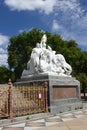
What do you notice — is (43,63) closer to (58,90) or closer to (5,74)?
(58,90)

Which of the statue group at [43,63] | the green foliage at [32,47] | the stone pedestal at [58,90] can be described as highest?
the green foliage at [32,47]

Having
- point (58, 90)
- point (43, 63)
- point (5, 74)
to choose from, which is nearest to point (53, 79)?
point (58, 90)

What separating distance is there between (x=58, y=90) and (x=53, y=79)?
836 millimetres

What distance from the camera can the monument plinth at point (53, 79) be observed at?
14.9 meters

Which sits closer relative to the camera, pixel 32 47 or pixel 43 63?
pixel 43 63

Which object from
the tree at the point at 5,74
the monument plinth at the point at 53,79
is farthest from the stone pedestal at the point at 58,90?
the tree at the point at 5,74

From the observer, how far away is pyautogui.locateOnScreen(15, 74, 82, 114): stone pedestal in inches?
581

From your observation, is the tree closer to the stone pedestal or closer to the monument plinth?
the monument plinth

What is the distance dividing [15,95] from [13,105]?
0.70 m

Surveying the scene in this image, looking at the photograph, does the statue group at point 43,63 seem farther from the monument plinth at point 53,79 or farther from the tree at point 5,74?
the tree at point 5,74

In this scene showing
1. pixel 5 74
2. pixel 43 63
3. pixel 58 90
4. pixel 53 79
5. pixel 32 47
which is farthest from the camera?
pixel 5 74

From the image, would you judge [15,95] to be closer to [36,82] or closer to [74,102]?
[36,82]

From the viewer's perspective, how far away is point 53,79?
15164mm

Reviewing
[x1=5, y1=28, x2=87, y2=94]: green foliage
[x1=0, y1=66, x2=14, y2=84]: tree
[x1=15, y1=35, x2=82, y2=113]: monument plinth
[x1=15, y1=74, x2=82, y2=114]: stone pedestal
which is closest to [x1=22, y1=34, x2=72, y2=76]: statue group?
[x1=15, y1=35, x2=82, y2=113]: monument plinth
